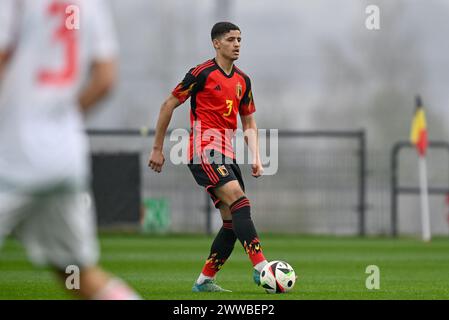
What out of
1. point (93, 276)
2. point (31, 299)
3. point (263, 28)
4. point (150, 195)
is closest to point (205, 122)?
point (31, 299)

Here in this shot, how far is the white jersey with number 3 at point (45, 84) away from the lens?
206 inches

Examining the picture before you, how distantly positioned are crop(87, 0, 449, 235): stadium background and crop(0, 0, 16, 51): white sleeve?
19.0 meters

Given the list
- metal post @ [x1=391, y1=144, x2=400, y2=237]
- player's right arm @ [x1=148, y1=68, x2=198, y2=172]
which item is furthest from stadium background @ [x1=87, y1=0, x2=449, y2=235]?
player's right arm @ [x1=148, y1=68, x2=198, y2=172]

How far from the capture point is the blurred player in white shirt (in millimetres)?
5238

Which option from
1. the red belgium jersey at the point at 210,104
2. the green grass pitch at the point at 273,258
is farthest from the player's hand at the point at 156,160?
the green grass pitch at the point at 273,258

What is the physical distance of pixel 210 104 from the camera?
9.98 m

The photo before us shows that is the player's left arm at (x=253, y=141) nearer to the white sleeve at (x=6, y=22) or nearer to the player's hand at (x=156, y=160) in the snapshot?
the player's hand at (x=156, y=160)

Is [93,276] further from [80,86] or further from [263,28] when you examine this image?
[263,28]

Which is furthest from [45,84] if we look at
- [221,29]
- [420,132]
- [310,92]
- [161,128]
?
[310,92]

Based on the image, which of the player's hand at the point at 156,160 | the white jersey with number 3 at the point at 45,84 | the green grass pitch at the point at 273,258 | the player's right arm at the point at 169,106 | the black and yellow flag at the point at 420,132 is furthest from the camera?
the black and yellow flag at the point at 420,132

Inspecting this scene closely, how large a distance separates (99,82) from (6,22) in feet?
1.55

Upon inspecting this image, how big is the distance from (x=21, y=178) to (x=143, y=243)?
15.6 m

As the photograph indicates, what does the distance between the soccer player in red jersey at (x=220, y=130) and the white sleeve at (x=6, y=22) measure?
450 centimetres

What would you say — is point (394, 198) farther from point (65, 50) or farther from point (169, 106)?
point (65, 50)
